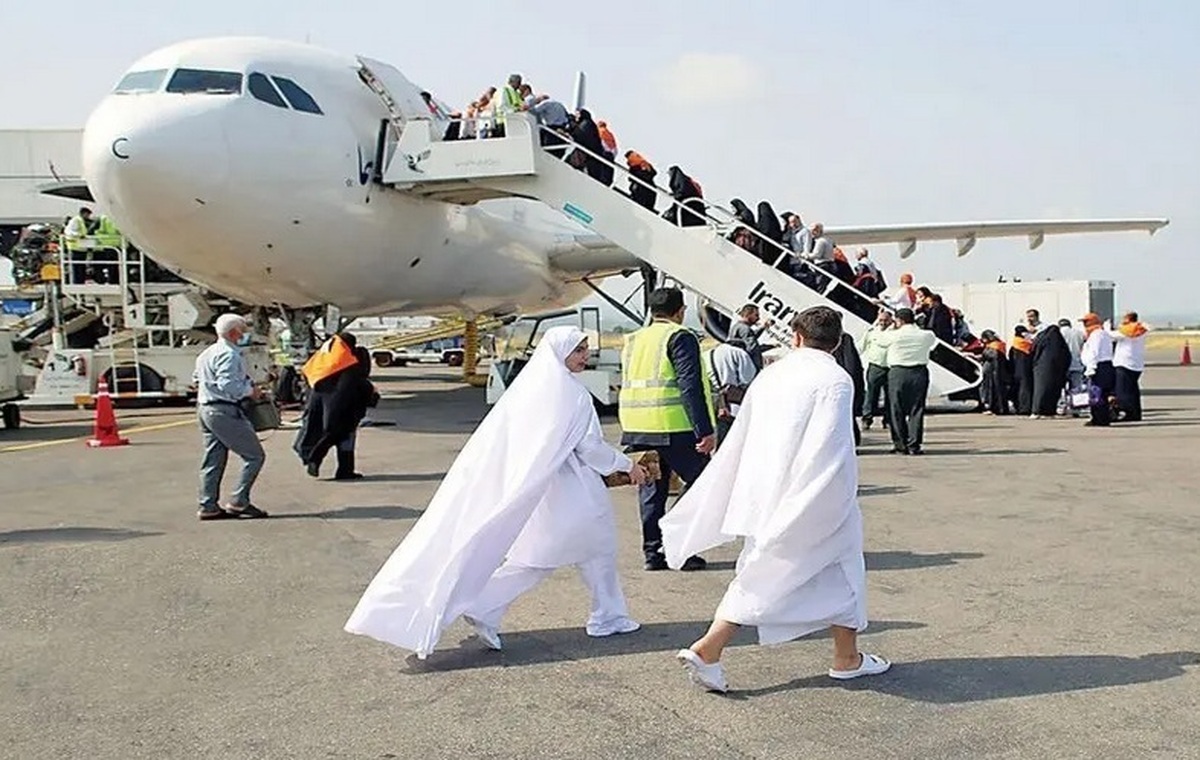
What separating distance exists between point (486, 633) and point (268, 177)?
1035 cm

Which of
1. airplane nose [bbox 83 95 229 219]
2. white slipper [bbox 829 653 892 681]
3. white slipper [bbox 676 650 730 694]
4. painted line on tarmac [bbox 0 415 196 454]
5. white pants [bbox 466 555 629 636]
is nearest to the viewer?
white slipper [bbox 676 650 730 694]

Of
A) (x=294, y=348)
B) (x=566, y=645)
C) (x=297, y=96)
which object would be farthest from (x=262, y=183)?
(x=566, y=645)

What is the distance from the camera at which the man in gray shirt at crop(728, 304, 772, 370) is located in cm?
1134

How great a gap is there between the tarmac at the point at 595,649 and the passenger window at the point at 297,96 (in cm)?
666

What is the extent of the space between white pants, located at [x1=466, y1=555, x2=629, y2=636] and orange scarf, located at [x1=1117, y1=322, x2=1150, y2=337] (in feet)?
40.4

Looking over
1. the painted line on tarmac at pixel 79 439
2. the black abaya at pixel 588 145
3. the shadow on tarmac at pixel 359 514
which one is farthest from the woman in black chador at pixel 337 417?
the black abaya at pixel 588 145

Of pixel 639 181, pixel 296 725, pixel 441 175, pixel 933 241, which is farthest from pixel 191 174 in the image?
pixel 933 241

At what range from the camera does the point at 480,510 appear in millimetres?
5332

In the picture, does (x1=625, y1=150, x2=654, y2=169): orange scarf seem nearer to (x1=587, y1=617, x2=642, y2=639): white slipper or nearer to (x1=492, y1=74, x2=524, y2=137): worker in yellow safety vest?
(x1=492, y1=74, x2=524, y2=137): worker in yellow safety vest

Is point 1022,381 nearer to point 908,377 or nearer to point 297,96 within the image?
point 908,377

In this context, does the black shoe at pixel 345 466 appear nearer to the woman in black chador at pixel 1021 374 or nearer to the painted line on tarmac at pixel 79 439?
the painted line on tarmac at pixel 79 439

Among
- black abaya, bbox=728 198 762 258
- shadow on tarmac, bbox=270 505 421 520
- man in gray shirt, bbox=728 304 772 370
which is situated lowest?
shadow on tarmac, bbox=270 505 421 520

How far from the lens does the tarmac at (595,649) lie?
431 centimetres

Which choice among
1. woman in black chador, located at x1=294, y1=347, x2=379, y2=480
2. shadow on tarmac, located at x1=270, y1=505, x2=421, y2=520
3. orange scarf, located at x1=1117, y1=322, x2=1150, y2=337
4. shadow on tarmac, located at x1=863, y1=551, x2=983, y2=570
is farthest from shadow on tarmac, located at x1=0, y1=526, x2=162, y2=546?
orange scarf, located at x1=1117, y1=322, x2=1150, y2=337
